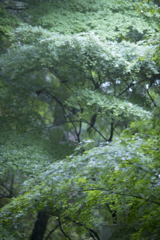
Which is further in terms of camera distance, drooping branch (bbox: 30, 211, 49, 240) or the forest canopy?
drooping branch (bbox: 30, 211, 49, 240)

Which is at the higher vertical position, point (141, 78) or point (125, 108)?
point (141, 78)

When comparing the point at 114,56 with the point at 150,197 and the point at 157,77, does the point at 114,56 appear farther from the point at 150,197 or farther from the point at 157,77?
the point at 150,197

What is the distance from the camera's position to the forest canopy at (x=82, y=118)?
2932mm

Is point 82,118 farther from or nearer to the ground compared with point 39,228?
farther from the ground

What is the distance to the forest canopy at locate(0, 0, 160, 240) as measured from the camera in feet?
9.62

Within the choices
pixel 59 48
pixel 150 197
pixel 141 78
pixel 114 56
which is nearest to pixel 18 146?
pixel 59 48

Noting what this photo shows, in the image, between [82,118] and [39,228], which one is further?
[39,228]

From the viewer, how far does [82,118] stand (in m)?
6.28

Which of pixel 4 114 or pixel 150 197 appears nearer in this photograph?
pixel 150 197

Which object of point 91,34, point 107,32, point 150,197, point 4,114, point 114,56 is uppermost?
point 107,32

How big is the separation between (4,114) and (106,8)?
426 centimetres

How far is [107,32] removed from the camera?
6293mm

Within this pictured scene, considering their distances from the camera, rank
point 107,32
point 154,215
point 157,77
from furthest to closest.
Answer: point 157,77, point 107,32, point 154,215

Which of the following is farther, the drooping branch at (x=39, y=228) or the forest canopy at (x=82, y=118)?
the drooping branch at (x=39, y=228)
